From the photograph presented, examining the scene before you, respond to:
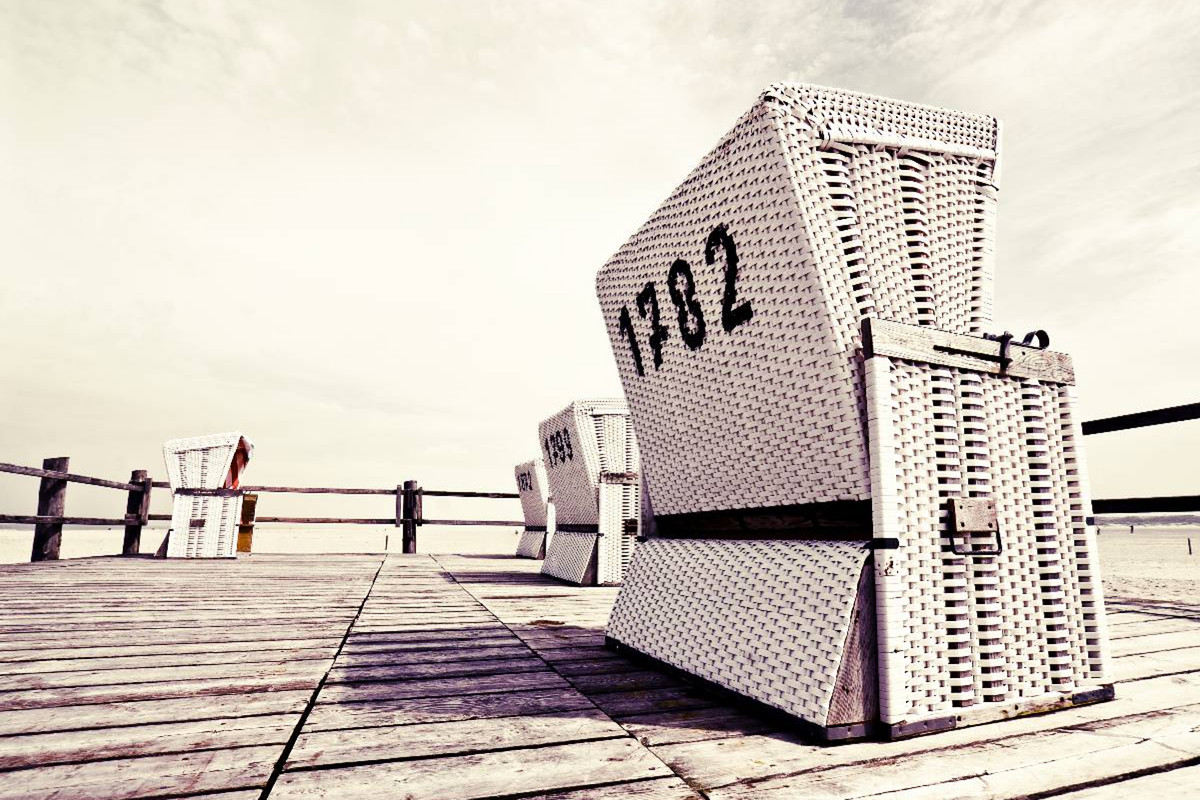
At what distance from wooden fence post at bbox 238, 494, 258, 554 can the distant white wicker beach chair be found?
988 millimetres

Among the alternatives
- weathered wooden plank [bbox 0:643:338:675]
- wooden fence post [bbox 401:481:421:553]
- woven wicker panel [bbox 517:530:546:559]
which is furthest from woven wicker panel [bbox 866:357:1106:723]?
wooden fence post [bbox 401:481:421:553]

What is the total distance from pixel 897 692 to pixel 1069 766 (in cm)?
27

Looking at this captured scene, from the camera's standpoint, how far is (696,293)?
1.68 meters

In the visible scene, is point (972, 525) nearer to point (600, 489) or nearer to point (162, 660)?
point (162, 660)

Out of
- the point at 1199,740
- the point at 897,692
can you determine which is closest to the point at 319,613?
the point at 897,692

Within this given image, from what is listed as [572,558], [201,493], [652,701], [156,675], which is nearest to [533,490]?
[572,558]

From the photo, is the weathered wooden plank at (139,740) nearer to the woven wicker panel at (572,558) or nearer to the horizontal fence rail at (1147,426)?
the woven wicker panel at (572,558)

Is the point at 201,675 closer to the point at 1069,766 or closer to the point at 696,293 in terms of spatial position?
the point at 696,293

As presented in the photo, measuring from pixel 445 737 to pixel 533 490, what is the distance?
5499 millimetres

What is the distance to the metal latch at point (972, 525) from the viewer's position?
1301 mm

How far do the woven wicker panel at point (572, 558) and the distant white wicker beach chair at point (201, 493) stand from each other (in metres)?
3.40

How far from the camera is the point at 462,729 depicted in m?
1.25

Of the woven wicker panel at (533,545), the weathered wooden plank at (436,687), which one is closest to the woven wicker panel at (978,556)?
the weathered wooden plank at (436,687)

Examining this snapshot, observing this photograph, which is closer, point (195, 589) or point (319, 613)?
point (319, 613)
